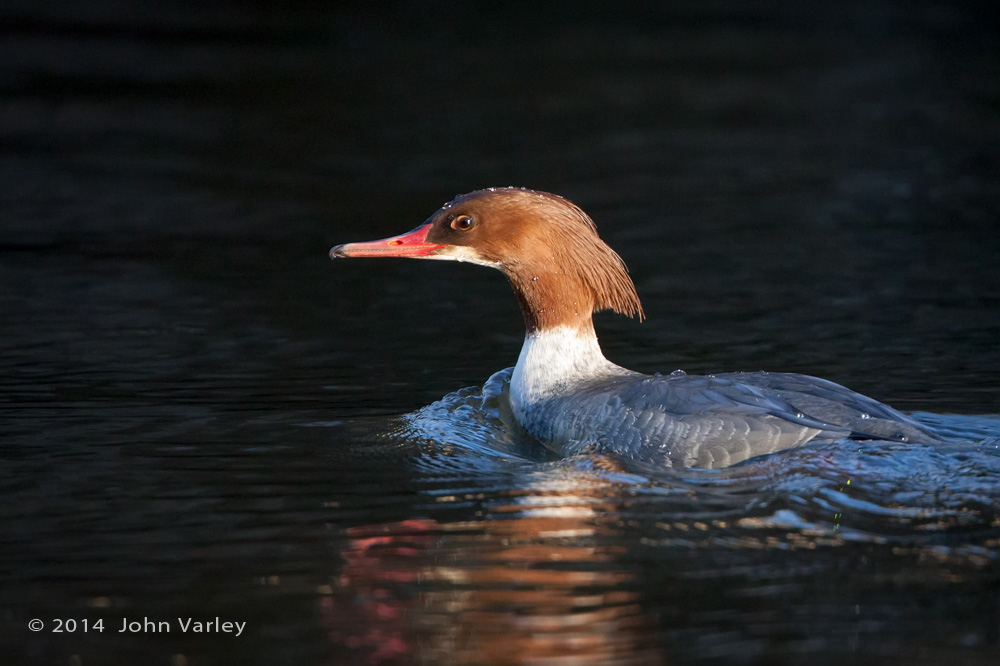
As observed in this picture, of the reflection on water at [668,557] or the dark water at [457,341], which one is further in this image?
the dark water at [457,341]

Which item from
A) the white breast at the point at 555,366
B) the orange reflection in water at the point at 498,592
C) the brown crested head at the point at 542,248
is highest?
the brown crested head at the point at 542,248

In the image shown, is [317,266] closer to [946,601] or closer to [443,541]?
[443,541]

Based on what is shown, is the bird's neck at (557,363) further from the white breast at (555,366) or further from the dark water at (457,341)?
the dark water at (457,341)

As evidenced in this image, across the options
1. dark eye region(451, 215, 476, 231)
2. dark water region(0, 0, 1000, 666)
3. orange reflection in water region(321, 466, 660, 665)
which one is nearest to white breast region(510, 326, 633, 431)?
dark water region(0, 0, 1000, 666)

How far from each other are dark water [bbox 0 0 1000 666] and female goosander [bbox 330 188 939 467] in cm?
24

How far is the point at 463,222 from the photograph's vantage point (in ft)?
22.6

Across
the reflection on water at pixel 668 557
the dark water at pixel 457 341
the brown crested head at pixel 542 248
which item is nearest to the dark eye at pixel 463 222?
the brown crested head at pixel 542 248

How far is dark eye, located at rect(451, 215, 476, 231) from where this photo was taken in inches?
270

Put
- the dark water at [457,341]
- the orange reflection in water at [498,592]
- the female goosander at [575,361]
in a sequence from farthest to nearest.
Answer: the female goosander at [575,361] → the dark water at [457,341] → the orange reflection in water at [498,592]

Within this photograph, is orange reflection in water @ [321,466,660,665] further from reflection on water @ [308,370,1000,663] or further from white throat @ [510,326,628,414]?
white throat @ [510,326,628,414]

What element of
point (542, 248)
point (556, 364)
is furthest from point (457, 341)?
point (542, 248)

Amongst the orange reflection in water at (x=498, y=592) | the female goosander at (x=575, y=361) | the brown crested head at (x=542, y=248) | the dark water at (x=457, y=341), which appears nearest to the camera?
the orange reflection in water at (x=498, y=592)

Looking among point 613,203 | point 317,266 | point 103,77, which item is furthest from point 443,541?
point 103,77

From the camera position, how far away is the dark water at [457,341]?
459cm
